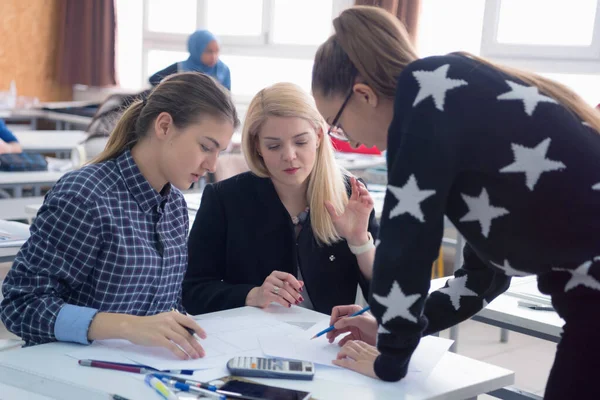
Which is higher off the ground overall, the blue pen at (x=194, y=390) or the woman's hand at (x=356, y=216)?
the woman's hand at (x=356, y=216)

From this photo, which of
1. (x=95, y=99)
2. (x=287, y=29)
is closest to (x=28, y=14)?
(x=95, y=99)

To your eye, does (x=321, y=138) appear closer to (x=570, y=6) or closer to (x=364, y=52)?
(x=364, y=52)

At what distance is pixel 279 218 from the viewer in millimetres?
1874

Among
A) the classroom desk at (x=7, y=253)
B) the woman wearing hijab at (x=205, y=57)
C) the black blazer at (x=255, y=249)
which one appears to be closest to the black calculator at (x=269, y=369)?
the black blazer at (x=255, y=249)

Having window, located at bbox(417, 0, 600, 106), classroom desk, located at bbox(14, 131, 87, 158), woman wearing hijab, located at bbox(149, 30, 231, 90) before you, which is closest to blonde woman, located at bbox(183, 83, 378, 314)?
Result: classroom desk, located at bbox(14, 131, 87, 158)

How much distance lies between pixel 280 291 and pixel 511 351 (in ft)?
7.18

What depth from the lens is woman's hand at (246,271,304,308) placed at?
156 cm

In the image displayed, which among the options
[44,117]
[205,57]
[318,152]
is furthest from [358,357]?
[44,117]

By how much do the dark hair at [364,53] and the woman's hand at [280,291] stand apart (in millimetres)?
549

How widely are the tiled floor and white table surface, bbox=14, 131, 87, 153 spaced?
47.5 inches

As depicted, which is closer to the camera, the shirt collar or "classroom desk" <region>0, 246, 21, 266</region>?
the shirt collar

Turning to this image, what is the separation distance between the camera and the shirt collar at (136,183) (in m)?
1.47

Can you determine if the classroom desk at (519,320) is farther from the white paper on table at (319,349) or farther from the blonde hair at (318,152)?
the blonde hair at (318,152)

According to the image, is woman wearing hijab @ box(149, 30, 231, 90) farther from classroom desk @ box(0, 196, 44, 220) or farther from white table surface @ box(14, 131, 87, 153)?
classroom desk @ box(0, 196, 44, 220)
